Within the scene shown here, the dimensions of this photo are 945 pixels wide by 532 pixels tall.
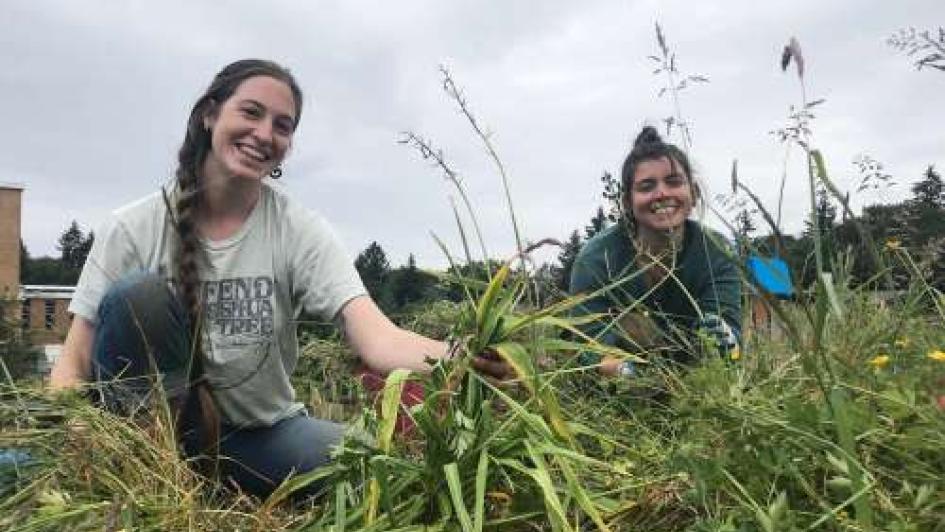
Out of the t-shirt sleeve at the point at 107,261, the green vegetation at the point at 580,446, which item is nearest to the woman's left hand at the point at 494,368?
the green vegetation at the point at 580,446

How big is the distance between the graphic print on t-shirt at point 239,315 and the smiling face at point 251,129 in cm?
30

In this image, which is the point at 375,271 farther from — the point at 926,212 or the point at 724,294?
the point at 926,212

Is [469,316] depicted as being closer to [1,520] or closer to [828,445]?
[828,445]

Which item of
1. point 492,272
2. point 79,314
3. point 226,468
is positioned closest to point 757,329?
point 492,272

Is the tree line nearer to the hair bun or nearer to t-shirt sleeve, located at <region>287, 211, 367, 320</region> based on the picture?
t-shirt sleeve, located at <region>287, 211, 367, 320</region>

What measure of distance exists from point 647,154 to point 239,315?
1448 millimetres

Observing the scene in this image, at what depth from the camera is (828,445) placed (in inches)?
49.9

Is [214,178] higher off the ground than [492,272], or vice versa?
[214,178]

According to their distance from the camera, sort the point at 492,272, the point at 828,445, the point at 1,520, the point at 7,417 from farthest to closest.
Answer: the point at 492,272
the point at 7,417
the point at 1,520
the point at 828,445

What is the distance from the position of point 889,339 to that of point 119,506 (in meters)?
1.28

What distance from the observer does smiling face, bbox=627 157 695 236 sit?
117 inches

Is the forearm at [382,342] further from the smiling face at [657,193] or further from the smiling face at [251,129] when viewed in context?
the smiling face at [657,193]

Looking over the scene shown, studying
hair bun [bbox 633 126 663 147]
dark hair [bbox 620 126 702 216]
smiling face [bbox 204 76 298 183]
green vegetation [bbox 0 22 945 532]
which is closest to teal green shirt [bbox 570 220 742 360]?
dark hair [bbox 620 126 702 216]

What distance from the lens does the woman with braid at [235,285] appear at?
221 cm
